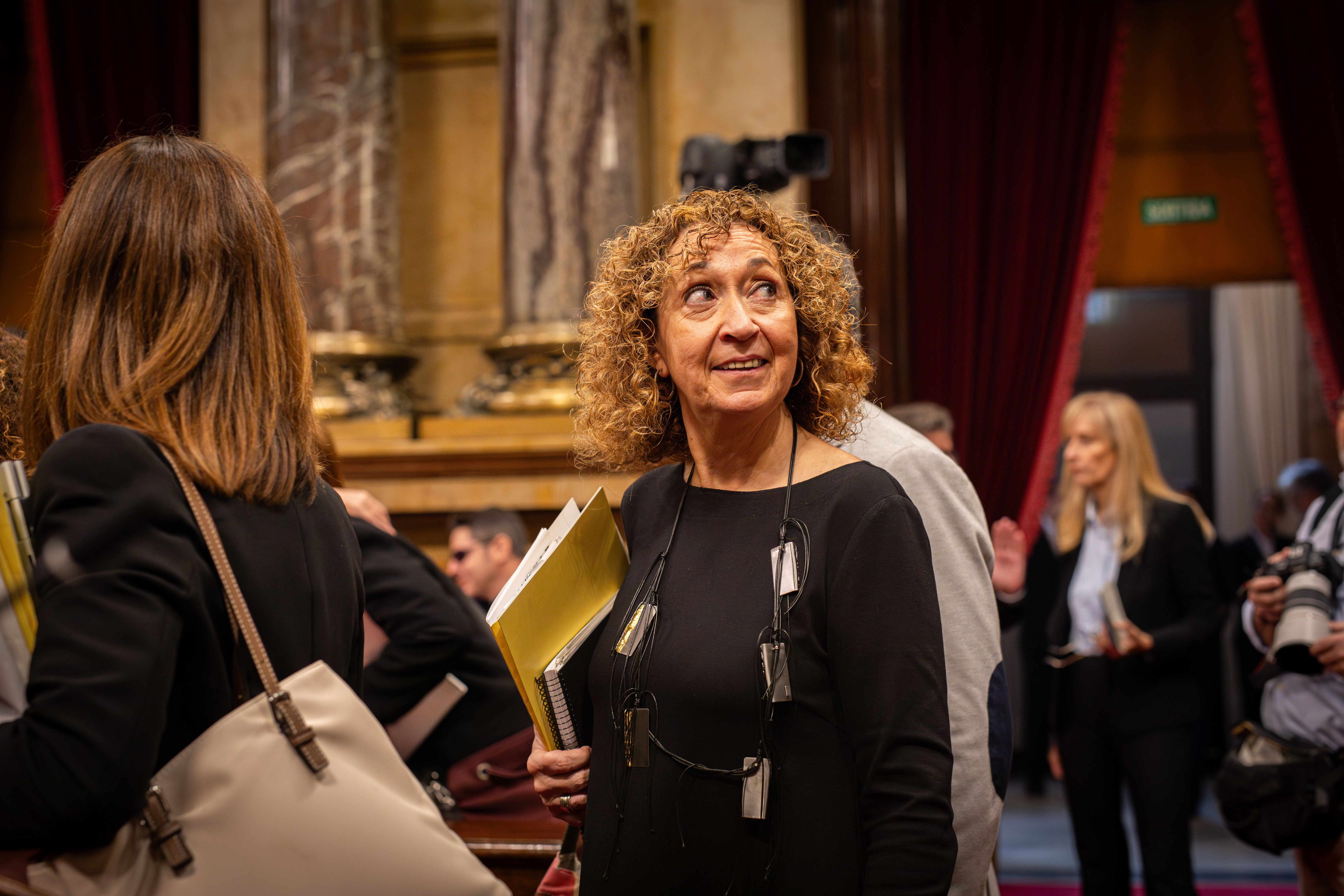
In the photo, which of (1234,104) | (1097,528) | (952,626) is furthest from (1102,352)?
(952,626)

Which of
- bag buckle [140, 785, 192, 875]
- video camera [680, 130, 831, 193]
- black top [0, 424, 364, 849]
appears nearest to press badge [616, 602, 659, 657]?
black top [0, 424, 364, 849]

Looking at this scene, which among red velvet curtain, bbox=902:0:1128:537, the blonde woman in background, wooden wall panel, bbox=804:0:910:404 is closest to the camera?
the blonde woman in background

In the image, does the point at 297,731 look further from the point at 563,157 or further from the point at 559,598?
the point at 563,157

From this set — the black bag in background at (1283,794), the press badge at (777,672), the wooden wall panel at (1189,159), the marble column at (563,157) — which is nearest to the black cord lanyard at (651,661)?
the press badge at (777,672)

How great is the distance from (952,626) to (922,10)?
4319 mm

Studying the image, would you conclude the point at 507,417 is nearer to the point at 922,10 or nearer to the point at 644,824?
the point at 922,10

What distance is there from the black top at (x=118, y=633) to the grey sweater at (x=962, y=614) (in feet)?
2.83

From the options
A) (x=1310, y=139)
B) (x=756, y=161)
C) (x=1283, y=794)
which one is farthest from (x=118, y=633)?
(x=1310, y=139)

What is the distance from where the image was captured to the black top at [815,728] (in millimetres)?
1294

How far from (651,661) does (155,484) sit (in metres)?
0.63

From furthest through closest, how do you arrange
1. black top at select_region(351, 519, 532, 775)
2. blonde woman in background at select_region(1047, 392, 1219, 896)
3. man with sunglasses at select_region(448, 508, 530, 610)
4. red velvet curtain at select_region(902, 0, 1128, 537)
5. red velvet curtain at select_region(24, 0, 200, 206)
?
red velvet curtain at select_region(24, 0, 200, 206)
red velvet curtain at select_region(902, 0, 1128, 537)
man with sunglasses at select_region(448, 508, 530, 610)
blonde woman in background at select_region(1047, 392, 1219, 896)
black top at select_region(351, 519, 532, 775)

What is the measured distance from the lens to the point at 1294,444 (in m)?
7.21

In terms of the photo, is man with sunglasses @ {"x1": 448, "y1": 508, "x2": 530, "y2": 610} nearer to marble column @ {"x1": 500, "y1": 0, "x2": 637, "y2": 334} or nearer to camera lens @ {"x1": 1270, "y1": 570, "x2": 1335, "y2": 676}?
marble column @ {"x1": 500, "y1": 0, "x2": 637, "y2": 334}

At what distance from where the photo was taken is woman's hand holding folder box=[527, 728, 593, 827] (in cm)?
157
